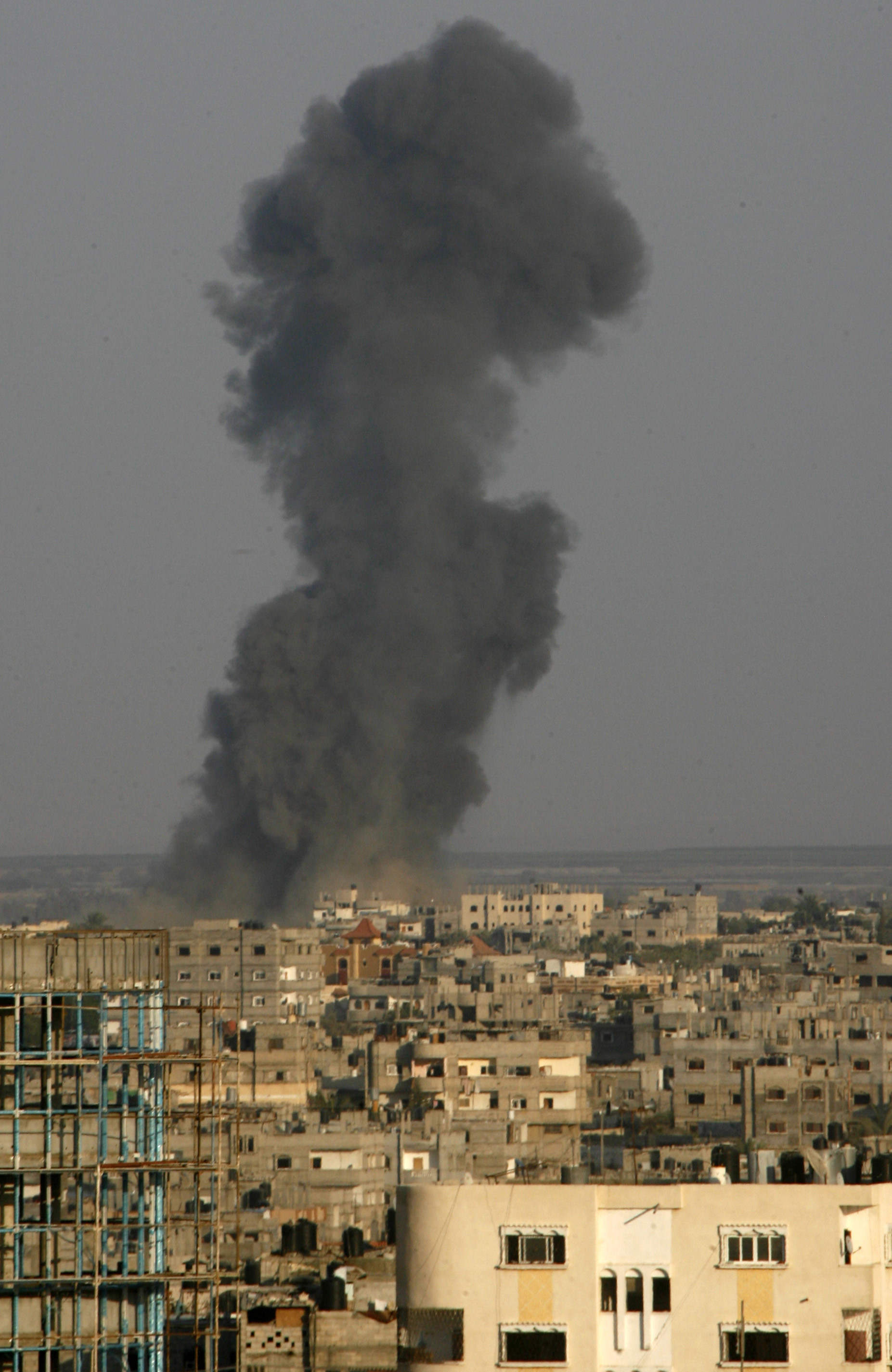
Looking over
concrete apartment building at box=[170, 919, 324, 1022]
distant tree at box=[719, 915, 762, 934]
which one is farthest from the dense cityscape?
distant tree at box=[719, 915, 762, 934]

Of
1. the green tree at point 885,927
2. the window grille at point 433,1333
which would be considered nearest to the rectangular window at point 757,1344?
the window grille at point 433,1333

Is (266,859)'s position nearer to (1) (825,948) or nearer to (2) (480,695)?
(2) (480,695)

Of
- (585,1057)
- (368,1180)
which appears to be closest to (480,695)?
(585,1057)

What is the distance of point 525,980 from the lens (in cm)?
5988

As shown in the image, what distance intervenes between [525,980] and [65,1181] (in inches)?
1920

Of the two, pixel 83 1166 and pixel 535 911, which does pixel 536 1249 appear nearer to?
pixel 83 1166

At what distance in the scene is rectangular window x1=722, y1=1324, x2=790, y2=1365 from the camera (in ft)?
35.0

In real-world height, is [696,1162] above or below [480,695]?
below

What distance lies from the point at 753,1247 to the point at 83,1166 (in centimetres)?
283

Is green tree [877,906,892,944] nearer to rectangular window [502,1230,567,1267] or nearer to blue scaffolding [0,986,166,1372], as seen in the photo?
blue scaffolding [0,986,166,1372]

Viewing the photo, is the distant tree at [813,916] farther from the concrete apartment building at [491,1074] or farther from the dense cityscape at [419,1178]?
the concrete apartment building at [491,1074]

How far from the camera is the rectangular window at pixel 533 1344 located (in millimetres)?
10695

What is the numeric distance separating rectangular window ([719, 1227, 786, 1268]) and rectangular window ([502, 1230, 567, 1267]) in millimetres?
668

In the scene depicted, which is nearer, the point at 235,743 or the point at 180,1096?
the point at 180,1096
